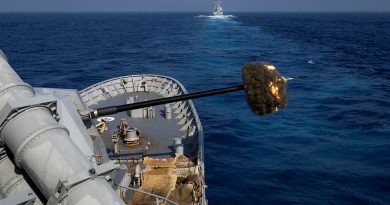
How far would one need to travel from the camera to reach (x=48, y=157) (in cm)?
662

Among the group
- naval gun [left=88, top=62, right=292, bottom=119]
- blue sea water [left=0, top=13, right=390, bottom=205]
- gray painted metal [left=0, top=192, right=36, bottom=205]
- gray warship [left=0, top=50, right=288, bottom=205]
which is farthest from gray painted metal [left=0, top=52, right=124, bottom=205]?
blue sea water [left=0, top=13, right=390, bottom=205]

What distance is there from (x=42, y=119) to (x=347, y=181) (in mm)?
18921

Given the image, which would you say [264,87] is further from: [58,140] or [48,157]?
[48,157]

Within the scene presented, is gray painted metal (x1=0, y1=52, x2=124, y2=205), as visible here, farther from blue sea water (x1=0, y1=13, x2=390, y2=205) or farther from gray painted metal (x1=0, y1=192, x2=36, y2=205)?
blue sea water (x1=0, y1=13, x2=390, y2=205)

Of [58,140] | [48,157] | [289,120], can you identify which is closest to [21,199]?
[48,157]

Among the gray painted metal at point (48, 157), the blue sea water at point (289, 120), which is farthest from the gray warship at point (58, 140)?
the blue sea water at point (289, 120)

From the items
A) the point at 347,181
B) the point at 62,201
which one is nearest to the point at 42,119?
the point at 62,201

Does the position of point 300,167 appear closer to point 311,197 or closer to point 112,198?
point 311,197

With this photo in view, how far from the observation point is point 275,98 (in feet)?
20.9

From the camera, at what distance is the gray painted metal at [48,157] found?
6.33 m

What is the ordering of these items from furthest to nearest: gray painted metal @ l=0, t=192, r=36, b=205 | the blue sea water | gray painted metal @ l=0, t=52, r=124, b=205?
1. the blue sea water
2. gray painted metal @ l=0, t=192, r=36, b=205
3. gray painted metal @ l=0, t=52, r=124, b=205

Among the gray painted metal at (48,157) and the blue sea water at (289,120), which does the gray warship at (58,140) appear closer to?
the gray painted metal at (48,157)

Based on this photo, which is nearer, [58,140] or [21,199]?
[21,199]

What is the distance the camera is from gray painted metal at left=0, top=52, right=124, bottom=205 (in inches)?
249
